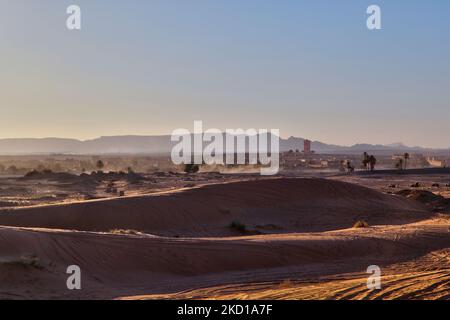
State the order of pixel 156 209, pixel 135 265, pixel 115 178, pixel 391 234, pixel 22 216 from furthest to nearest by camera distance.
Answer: pixel 115 178 < pixel 156 209 < pixel 22 216 < pixel 391 234 < pixel 135 265

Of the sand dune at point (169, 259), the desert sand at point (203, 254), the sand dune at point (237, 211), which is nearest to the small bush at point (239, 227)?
the desert sand at point (203, 254)

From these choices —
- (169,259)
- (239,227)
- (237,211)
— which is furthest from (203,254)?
(237,211)

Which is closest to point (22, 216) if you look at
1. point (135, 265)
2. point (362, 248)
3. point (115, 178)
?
point (135, 265)

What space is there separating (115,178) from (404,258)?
48851 mm

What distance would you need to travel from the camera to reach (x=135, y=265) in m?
16.3

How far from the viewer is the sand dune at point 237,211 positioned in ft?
90.9

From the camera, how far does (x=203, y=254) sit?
57.1 ft

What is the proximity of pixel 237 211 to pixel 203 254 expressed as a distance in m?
15.6

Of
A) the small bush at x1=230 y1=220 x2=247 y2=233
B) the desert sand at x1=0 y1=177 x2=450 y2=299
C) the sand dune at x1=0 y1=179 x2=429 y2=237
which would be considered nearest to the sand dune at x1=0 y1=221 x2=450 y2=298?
the desert sand at x1=0 y1=177 x2=450 y2=299

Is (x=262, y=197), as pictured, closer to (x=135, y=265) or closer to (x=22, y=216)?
(x=22, y=216)

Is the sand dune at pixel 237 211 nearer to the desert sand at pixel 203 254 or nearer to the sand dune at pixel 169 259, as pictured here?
the desert sand at pixel 203 254

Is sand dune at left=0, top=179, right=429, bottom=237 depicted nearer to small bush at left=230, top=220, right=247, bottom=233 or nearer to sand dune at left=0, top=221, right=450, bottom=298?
small bush at left=230, top=220, right=247, bottom=233

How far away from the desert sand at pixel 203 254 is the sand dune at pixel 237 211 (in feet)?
0.30
